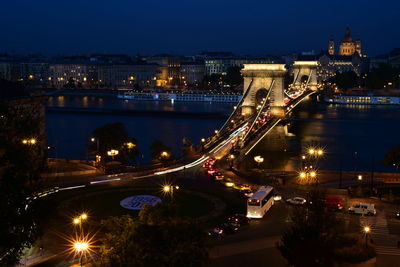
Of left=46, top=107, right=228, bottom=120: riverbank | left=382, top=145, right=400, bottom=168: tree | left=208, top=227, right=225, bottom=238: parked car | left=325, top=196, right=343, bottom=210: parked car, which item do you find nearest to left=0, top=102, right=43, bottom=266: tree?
left=208, top=227, right=225, bottom=238: parked car

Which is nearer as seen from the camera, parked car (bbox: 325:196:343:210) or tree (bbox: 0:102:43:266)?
tree (bbox: 0:102:43:266)

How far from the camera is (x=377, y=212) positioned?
13938 millimetres

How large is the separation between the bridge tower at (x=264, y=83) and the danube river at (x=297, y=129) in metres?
3.15

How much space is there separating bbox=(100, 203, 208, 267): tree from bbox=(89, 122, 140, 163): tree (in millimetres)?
15192

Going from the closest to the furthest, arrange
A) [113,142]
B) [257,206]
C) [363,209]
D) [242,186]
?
1. [257,206]
2. [363,209]
3. [242,186]
4. [113,142]

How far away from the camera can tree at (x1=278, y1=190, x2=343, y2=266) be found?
9.03 metres

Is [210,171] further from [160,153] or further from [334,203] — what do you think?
[334,203]

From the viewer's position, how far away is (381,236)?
11930 millimetres

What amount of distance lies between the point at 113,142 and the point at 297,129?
21.5 meters

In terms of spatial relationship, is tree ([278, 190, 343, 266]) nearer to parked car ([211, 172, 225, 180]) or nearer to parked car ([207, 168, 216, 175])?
parked car ([211, 172, 225, 180])

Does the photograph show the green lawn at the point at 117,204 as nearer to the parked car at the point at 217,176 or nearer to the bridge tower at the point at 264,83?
the parked car at the point at 217,176

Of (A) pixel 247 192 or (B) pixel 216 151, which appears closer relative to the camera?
(A) pixel 247 192

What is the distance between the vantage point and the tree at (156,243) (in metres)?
7.41

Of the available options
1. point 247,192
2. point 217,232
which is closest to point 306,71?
point 247,192
